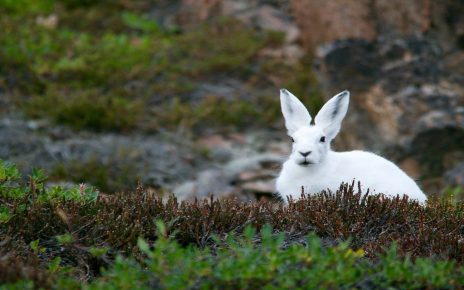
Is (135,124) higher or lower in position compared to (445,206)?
higher

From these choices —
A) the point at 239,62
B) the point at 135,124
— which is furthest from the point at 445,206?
the point at 239,62

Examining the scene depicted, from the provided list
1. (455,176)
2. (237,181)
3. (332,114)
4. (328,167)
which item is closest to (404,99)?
(455,176)

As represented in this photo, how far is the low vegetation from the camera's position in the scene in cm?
413

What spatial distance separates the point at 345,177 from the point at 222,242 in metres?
1.40

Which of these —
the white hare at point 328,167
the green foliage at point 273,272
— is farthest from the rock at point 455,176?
the green foliage at point 273,272

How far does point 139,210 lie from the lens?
5.80 metres

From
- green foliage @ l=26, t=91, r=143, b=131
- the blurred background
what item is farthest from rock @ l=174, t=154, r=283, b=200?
green foliage @ l=26, t=91, r=143, b=131

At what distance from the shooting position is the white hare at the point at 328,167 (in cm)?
644

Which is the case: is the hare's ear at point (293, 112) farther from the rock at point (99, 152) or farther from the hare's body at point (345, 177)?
the rock at point (99, 152)

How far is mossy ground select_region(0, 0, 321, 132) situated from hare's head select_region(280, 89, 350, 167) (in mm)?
5536

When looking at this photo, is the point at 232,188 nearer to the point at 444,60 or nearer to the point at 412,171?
the point at 412,171

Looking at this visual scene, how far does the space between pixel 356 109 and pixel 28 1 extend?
6.30 m

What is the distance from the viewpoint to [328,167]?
6500 mm

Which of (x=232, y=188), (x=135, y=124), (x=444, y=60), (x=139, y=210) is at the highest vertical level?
(x=444, y=60)
